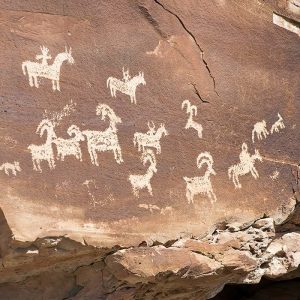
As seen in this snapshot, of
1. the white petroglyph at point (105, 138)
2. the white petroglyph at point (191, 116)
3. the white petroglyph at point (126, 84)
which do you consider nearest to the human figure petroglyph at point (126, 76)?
the white petroglyph at point (126, 84)

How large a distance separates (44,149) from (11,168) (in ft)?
0.39

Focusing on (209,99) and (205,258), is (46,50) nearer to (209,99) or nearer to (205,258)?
(209,99)

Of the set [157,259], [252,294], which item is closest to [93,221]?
[157,259]

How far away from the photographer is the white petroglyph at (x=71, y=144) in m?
1.99

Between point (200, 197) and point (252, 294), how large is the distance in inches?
42.3

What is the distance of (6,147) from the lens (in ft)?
6.22

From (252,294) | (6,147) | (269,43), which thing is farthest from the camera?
(252,294)

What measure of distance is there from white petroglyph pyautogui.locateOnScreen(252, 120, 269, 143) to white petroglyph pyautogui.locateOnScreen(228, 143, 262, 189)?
0.05 meters

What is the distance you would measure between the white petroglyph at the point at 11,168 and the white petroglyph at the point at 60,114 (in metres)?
0.17

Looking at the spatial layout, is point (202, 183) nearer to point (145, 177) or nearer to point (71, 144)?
point (145, 177)

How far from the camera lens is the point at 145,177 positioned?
84.1 inches

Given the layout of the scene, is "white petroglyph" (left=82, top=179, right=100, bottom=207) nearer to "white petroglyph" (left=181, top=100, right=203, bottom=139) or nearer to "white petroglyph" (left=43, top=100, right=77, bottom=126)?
"white petroglyph" (left=43, top=100, right=77, bottom=126)

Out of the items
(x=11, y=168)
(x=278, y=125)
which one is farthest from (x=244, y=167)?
(x=11, y=168)

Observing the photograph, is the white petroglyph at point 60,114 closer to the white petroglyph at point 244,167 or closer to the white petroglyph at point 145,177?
the white petroglyph at point 145,177
